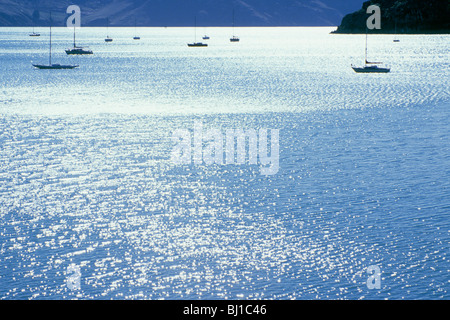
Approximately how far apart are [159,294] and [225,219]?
1371 cm

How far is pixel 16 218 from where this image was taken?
48469 millimetres

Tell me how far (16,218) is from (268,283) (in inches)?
784

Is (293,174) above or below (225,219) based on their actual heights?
above

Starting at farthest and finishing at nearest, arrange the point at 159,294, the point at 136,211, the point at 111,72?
the point at 111,72
the point at 136,211
the point at 159,294

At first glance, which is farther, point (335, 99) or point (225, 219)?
point (335, 99)
